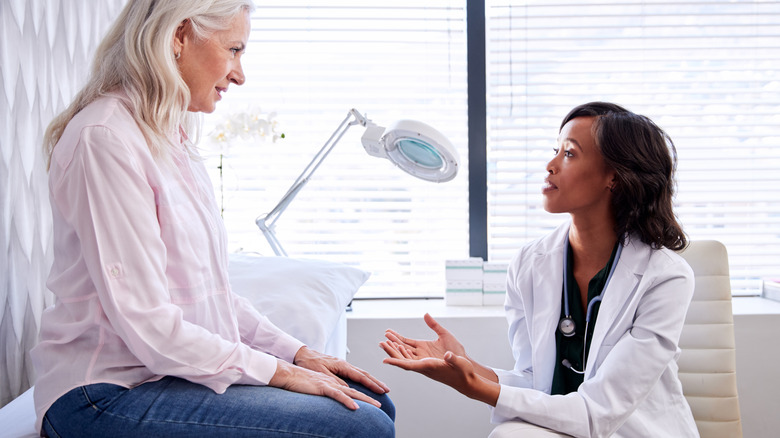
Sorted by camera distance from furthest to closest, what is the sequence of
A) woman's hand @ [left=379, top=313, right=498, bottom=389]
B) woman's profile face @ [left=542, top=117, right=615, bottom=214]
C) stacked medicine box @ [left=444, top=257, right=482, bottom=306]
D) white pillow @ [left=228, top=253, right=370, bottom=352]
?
stacked medicine box @ [left=444, top=257, right=482, bottom=306] → white pillow @ [left=228, top=253, right=370, bottom=352] → woman's profile face @ [left=542, top=117, right=615, bottom=214] → woman's hand @ [left=379, top=313, right=498, bottom=389]

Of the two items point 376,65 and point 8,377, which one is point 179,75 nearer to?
point 8,377

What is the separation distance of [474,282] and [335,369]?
113cm

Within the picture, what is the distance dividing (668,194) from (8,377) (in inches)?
63.3

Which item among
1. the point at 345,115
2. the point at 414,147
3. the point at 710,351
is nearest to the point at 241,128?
the point at 345,115

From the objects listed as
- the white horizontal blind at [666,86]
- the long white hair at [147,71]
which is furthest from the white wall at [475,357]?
the long white hair at [147,71]

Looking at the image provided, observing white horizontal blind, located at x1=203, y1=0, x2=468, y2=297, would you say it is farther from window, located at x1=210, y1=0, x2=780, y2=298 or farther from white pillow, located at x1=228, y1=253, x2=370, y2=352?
white pillow, located at x1=228, y1=253, x2=370, y2=352

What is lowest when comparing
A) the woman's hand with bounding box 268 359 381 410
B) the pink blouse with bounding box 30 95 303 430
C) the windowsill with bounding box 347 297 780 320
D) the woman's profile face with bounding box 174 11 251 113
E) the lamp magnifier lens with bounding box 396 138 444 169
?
the windowsill with bounding box 347 297 780 320

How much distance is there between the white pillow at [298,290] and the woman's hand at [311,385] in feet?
1.17

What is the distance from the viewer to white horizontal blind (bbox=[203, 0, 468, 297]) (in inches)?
95.6

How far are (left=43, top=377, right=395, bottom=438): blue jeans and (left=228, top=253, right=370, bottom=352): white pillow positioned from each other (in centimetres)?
46

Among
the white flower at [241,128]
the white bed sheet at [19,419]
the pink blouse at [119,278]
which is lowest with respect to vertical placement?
the white bed sheet at [19,419]

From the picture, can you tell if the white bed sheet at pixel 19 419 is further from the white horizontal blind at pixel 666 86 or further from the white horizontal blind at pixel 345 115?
the white horizontal blind at pixel 666 86

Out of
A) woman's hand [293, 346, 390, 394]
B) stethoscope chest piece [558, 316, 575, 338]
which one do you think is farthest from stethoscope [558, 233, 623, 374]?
woman's hand [293, 346, 390, 394]

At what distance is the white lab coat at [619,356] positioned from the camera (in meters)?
1.19
